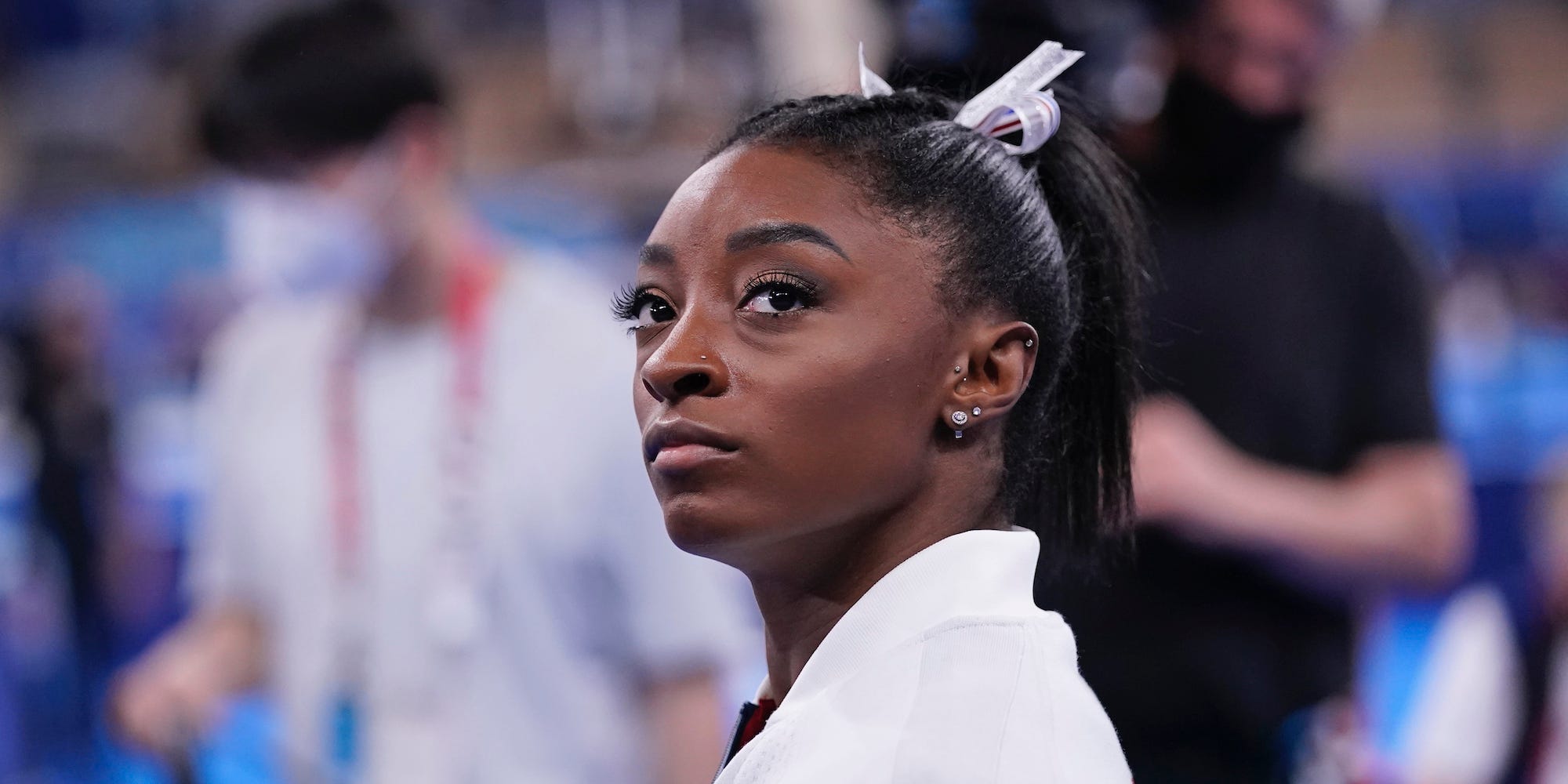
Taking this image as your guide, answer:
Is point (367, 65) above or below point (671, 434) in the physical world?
above

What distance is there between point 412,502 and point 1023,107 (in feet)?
4.63

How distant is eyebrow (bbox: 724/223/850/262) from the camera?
1100 millimetres

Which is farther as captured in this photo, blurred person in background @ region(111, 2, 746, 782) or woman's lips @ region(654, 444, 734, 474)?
blurred person in background @ region(111, 2, 746, 782)

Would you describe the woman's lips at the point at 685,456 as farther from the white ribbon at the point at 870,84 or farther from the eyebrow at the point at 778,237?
the white ribbon at the point at 870,84

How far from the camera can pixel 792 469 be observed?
1079 mm

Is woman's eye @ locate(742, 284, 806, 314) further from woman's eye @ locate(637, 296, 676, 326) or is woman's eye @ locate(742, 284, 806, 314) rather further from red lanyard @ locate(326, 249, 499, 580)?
red lanyard @ locate(326, 249, 499, 580)

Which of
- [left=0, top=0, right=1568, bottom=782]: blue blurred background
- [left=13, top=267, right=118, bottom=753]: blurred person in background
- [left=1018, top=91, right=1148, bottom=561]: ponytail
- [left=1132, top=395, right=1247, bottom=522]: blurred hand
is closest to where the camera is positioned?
[left=1018, top=91, right=1148, bottom=561]: ponytail

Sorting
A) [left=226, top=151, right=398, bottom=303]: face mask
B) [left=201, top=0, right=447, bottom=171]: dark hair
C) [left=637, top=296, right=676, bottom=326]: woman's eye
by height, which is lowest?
[left=637, top=296, right=676, bottom=326]: woman's eye

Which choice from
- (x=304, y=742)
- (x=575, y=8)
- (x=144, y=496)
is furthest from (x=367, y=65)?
(x=575, y=8)

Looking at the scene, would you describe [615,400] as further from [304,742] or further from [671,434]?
[671,434]

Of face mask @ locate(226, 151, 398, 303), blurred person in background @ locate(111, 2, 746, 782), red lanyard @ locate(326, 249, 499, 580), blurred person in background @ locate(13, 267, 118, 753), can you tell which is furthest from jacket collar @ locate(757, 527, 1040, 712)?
blurred person in background @ locate(13, 267, 118, 753)

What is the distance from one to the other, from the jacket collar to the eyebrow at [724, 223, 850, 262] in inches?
8.3

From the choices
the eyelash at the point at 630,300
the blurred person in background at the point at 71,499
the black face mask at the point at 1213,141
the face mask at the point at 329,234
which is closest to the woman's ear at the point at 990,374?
the eyelash at the point at 630,300

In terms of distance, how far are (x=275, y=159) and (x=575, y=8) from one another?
8601mm
